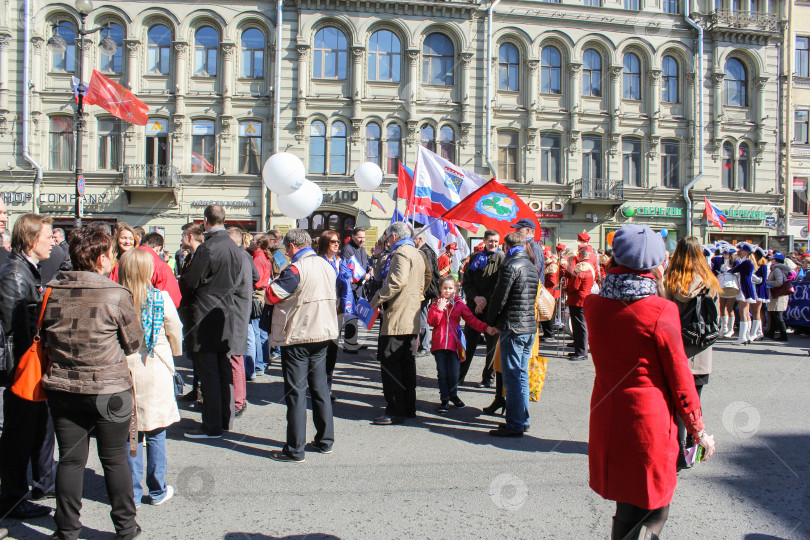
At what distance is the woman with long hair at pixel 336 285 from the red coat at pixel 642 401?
3736 millimetres

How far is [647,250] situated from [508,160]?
2367 cm

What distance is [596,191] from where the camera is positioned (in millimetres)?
25859

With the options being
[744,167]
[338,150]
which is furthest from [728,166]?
[338,150]

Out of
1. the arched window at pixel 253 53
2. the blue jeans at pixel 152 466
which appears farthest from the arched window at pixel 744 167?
the blue jeans at pixel 152 466

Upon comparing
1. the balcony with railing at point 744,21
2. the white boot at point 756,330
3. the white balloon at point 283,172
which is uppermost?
the balcony with railing at point 744,21

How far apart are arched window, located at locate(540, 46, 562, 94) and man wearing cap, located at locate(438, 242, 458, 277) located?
1581cm

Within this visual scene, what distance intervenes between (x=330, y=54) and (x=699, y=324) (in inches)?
892

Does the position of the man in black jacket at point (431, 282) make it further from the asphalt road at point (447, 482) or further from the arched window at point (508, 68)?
the arched window at point (508, 68)

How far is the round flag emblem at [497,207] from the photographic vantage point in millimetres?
7434

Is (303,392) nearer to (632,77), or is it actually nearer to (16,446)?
(16,446)

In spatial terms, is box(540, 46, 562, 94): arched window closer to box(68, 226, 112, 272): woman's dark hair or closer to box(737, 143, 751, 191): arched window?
box(737, 143, 751, 191): arched window

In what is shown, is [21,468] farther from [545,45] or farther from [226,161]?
[545,45]

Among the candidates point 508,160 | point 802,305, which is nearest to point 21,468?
point 802,305

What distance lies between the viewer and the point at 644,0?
26391mm
